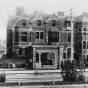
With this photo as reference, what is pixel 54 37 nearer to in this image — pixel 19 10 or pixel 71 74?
pixel 19 10

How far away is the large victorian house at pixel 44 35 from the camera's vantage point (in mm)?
41156

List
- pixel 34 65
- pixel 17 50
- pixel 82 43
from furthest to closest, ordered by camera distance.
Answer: pixel 82 43
pixel 17 50
pixel 34 65

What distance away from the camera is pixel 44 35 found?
42906mm

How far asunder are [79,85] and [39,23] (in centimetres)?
2370

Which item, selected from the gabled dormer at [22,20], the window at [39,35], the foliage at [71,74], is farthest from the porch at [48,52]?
the foliage at [71,74]

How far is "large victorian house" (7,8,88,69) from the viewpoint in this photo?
4116 centimetres

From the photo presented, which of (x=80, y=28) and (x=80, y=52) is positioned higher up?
(x=80, y=28)

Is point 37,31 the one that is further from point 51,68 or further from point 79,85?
point 79,85

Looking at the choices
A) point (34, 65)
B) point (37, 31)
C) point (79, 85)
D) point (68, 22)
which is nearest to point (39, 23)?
point (37, 31)

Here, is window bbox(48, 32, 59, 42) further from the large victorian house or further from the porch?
the porch

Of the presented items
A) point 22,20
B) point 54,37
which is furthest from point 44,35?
point 22,20

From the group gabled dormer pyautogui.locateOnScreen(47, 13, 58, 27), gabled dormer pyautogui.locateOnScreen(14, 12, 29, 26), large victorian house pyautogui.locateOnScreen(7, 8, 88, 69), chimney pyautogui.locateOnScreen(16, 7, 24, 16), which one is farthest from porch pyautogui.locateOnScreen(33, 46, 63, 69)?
chimney pyautogui.locateOnScreen(16, 7, 24, 16)

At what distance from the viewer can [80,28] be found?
44.6 metres

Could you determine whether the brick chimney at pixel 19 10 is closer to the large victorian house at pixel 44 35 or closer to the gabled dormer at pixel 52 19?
the large victorian house at pixel 44 35
